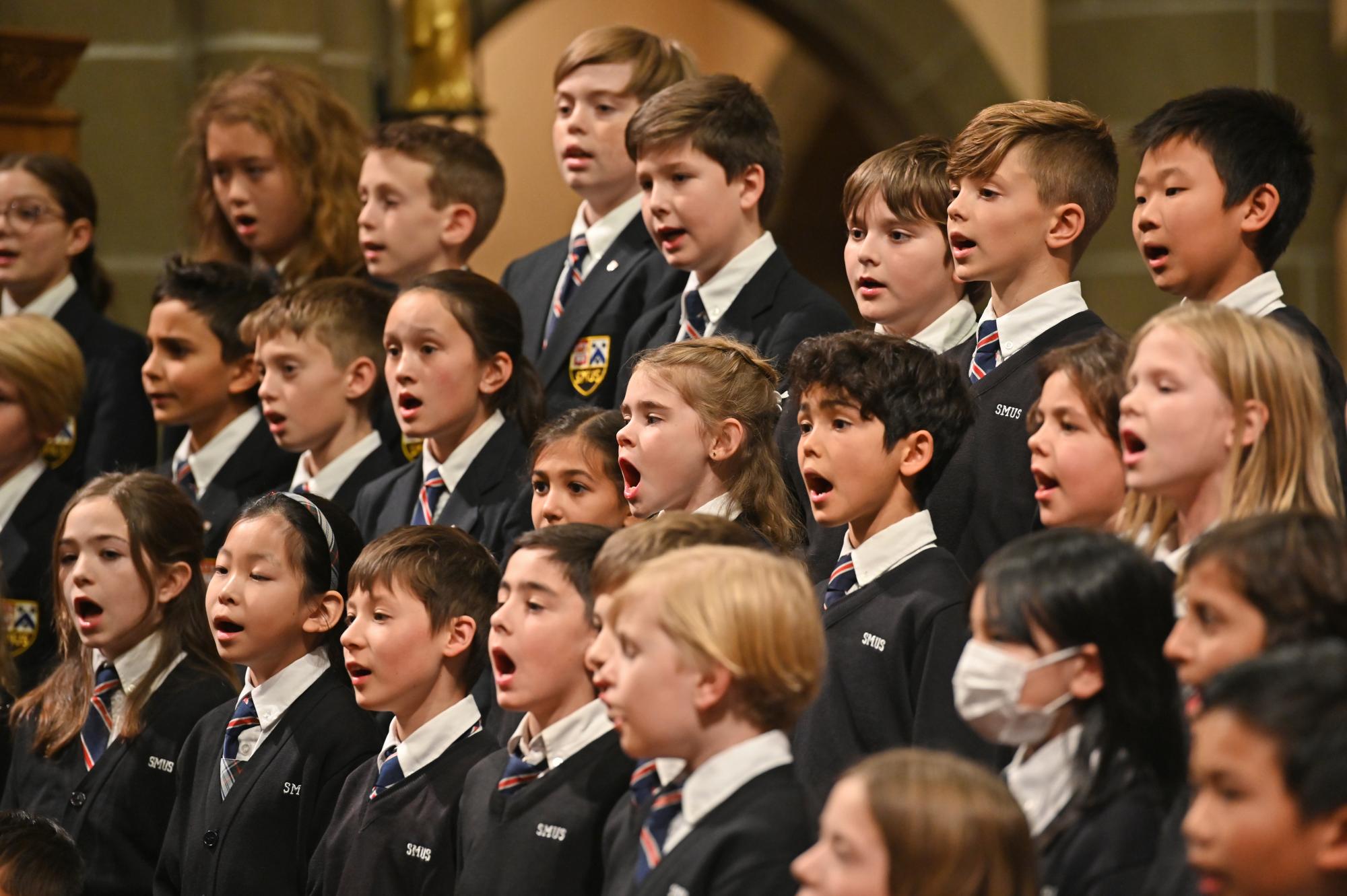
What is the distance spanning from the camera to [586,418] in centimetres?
366

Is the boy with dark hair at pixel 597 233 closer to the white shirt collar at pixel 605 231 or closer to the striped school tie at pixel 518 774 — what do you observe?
the white shirt collar at pixel 605 231

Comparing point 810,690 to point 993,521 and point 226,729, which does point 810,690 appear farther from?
point 226,729

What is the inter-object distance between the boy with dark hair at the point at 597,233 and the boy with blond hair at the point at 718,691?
189 centimetres

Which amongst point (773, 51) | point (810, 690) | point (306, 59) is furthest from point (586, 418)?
point (773, 51)

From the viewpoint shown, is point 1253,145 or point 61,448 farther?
point 61,448

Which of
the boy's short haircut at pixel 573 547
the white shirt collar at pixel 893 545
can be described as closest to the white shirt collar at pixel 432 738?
the boy's short haircut at pixel 573 547

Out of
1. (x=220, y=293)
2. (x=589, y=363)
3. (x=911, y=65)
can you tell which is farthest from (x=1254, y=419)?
(x=911, y=65)

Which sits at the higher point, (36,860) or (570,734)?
(570,734)

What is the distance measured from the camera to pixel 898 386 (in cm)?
310

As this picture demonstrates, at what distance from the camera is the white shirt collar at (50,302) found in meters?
5.19

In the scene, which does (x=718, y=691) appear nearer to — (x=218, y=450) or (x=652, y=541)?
(x=652, y=541)

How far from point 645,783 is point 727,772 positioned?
24 centimetres

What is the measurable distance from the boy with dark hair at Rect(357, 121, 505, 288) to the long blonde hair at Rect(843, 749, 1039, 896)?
2.95 meters

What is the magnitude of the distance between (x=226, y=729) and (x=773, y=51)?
813 cm
